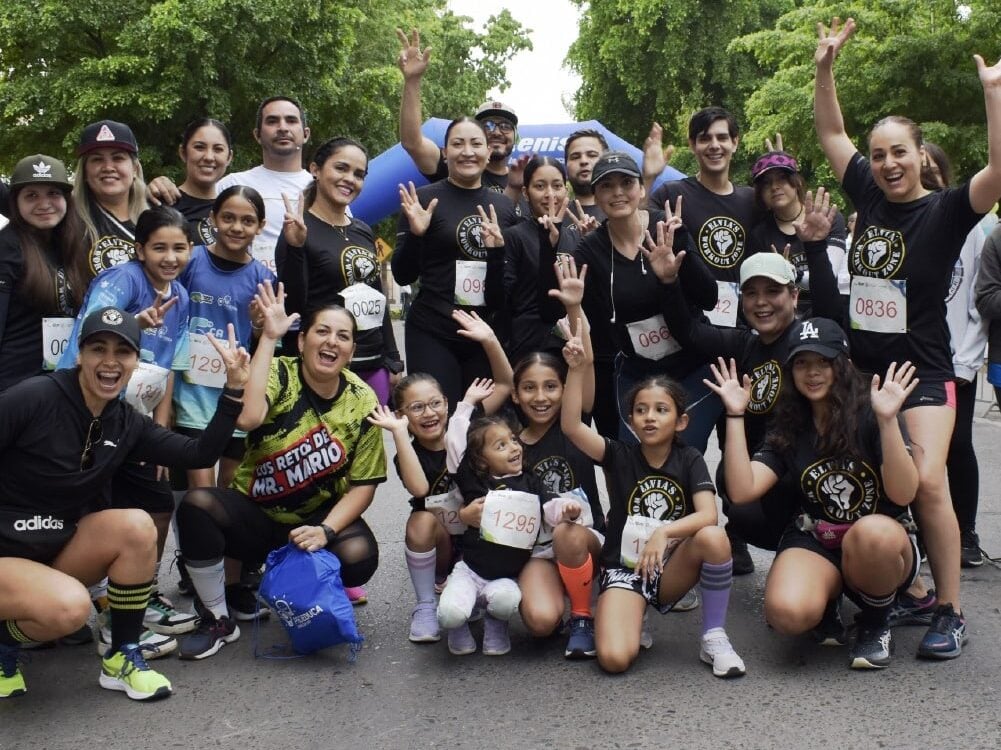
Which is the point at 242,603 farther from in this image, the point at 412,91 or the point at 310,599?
Answer: the point at 412,91

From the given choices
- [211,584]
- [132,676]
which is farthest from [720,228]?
[132,676]

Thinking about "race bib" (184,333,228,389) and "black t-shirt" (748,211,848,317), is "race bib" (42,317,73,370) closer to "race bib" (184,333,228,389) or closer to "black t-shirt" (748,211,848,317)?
"race bib" (184,333,228,389)

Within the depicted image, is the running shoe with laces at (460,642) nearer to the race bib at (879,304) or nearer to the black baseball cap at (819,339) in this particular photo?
the black baseball cap at (819,339)

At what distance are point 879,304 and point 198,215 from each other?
3134 millimetres

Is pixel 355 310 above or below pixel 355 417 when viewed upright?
above

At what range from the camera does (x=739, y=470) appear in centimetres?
398

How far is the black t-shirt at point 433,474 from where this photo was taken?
440cm

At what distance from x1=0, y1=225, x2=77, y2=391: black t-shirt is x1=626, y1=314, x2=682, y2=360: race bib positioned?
94.5 inches

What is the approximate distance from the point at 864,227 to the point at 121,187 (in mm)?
3163

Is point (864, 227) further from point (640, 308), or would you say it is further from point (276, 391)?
point (276, 391)

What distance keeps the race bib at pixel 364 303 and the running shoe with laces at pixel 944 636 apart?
273cm

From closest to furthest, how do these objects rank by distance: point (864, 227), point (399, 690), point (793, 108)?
point (399, 690)
point (864, 227)
point (793, 108)

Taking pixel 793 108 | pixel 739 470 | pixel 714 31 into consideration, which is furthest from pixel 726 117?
pixel 714 31

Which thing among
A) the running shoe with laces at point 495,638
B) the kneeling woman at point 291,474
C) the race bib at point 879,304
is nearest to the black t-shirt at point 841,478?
the race bib at point 879,304
